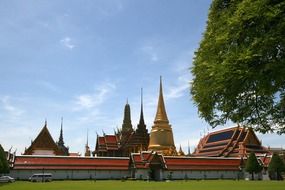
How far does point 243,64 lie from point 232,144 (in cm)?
6874

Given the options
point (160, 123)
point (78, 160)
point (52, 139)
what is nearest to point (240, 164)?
point (160, 123)

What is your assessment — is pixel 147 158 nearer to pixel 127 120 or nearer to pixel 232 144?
pixel 232 144

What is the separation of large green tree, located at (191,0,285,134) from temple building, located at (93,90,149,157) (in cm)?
6027

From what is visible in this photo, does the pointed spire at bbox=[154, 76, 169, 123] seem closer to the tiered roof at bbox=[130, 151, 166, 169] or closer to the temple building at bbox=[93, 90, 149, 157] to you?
the temple building at bbox=[93, 90, 149, 157]

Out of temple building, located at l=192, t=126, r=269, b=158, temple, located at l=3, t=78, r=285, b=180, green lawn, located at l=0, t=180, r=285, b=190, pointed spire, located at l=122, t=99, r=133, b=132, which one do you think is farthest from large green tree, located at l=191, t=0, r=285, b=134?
pointed spire, located at l=122, t=99, r=133, b=132

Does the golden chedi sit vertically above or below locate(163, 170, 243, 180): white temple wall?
above

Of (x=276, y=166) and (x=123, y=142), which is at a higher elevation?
(x=123, y=142)

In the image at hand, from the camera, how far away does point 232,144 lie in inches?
3041

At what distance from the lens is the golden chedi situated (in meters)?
75.4

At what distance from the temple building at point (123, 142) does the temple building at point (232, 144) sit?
1554cm

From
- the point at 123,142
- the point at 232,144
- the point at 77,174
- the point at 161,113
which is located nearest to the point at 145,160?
the point at 77,174

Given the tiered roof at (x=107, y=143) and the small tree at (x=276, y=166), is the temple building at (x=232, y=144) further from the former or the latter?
the tiered roof at (x=107, y=143)

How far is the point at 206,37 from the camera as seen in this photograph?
15.3 meters

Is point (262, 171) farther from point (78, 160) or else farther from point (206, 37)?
point (206, 37)
